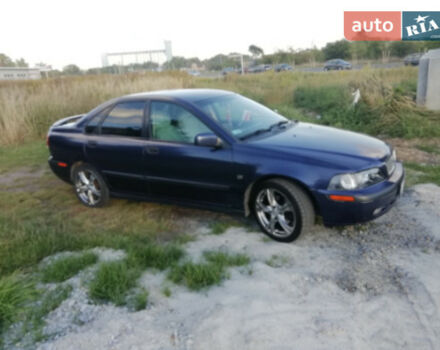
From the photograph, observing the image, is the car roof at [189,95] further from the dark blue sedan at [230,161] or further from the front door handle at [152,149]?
the front door handle at [152,149]

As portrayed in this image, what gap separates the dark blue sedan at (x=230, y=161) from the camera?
364 centimetres

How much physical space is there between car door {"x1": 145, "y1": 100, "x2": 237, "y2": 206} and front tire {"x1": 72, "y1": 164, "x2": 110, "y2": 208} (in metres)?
0.88

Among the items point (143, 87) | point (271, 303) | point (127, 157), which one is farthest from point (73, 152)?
point (143, 87)

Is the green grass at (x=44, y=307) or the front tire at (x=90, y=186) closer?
the green grass at (x=44, y=307)

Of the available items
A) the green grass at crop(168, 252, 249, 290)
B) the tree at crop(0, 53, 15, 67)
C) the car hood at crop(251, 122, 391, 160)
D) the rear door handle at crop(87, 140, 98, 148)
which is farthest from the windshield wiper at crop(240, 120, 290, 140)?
the tree at crop(0, 53, 15, 67)

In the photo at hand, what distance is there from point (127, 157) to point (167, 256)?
1523 mm

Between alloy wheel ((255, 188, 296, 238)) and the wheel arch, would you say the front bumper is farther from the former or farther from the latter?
alloy wheel ((255, 188, 296, 238))

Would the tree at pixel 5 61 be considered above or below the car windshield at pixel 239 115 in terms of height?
above

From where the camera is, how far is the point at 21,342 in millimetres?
2719

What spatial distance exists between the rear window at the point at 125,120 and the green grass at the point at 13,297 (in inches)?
81.3

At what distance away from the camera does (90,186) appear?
5301mm

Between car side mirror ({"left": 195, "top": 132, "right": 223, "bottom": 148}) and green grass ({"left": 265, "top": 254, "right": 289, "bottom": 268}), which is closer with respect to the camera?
green grass ({"left": 265, "top": 254, "right": 289, "bottom": 268})

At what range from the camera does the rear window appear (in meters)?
4.68

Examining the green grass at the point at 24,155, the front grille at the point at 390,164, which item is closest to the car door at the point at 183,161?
the front grille at the point at 390,164
